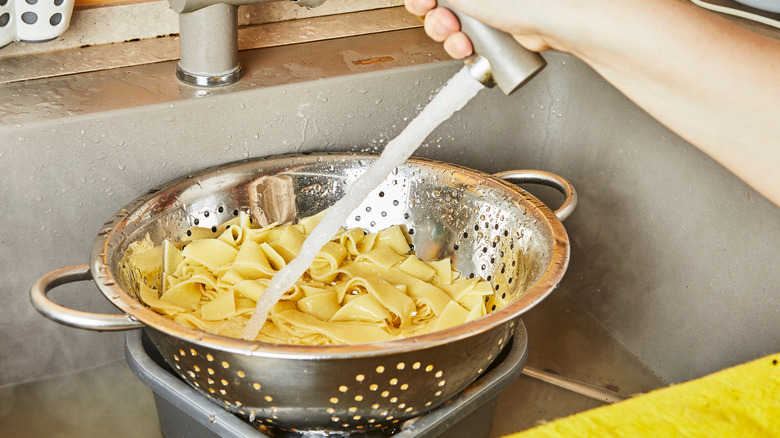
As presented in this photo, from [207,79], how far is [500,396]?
65 centimetres

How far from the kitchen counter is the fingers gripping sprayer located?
1.74 ft

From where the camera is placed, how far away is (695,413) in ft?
1.93

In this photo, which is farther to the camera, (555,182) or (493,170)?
(493,170)

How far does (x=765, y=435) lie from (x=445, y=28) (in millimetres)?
479

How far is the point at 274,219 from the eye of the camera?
3.78ft

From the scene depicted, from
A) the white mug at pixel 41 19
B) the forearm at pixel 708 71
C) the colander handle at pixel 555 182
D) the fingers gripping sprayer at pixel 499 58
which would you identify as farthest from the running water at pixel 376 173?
the white mug at pixel 41 19

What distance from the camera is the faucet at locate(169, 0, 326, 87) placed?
1.05 m

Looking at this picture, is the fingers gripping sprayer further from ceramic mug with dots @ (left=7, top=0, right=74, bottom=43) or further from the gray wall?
ceramic mug with dots @ (left=7, top=0, right=74, bottom=43)

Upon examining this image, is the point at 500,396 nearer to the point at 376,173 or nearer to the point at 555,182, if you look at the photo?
the point at 555,182

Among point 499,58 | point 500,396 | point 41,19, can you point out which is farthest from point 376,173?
point 41,19

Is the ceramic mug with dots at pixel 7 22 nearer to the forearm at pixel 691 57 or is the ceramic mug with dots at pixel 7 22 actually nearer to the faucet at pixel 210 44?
the faucet at pixel 210 44

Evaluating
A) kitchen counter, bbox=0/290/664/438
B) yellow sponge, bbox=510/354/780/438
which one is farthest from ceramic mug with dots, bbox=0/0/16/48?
yellow sponge, bbox=510/354/780/438

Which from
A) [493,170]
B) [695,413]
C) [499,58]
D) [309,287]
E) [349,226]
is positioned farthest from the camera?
[493,170]

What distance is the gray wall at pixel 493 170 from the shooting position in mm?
1008
